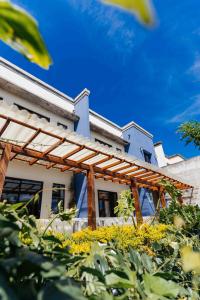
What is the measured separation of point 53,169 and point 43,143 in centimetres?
368

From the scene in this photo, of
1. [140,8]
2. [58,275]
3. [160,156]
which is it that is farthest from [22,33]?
[160,156]

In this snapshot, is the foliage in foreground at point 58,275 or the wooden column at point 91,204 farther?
the wooden column at point 91,204

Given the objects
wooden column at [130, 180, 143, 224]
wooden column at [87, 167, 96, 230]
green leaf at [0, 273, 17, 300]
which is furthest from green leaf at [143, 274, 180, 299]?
wooden column at [130, 180, 143, 224]

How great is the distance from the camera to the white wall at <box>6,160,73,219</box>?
8361 mm

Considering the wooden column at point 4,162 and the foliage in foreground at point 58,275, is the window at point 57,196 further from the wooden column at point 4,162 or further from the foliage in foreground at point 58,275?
the foliage in foreground at point 58,275

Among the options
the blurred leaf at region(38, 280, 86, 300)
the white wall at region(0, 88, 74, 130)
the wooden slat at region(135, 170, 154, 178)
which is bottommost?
the blurred leaf at region(38, 280, 86, 300)

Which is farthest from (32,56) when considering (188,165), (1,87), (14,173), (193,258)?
(188,165)

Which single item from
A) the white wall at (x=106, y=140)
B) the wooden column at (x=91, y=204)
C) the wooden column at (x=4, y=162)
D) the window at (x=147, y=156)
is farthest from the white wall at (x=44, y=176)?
the window at (x=147, y=156)

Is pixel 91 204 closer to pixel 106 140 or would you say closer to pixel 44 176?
pixel 44 176

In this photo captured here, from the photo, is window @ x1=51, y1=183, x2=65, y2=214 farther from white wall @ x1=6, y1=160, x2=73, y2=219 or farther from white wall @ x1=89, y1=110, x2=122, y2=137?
white wall @ x1=89, y1=110, x2=122, y2=137

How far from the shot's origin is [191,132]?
12.6m

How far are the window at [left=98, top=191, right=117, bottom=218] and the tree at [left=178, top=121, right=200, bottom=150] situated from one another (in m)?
6.07

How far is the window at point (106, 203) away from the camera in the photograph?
11.6m

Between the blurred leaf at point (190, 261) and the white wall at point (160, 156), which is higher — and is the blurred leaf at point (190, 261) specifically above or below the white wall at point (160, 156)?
below
